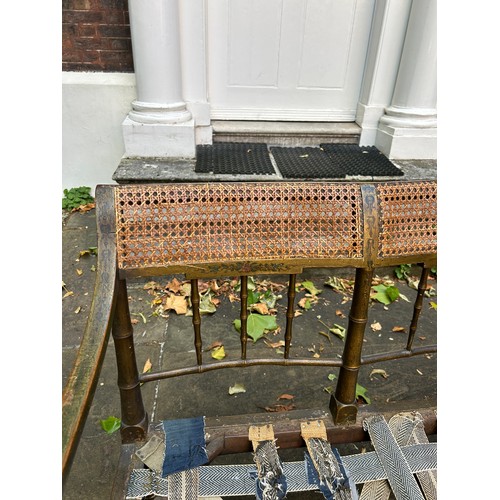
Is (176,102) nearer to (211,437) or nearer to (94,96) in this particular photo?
(94,96)

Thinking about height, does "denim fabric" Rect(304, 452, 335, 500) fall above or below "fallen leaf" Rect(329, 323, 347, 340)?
above

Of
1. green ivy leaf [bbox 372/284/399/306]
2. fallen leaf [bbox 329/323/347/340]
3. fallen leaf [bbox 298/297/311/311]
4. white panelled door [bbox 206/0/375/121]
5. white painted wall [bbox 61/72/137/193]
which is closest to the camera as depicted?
fallen leaf [bbox 329/323/347/340]

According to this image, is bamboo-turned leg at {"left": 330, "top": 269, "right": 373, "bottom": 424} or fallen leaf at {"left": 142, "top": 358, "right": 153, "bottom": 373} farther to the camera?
fallen leaf at {"left": 142, "top": 358, "right": 153, "bottom": 373}

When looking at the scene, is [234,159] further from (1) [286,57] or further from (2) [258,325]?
(2) [258,325]

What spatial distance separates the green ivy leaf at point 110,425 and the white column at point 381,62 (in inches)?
121

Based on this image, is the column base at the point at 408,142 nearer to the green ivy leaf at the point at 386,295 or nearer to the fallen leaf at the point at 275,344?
the green ivy leaf at the point at 386,295

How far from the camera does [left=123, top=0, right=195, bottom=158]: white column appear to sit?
277cm

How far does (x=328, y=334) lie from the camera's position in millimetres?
2570

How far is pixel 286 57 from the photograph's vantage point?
3422 millimetres

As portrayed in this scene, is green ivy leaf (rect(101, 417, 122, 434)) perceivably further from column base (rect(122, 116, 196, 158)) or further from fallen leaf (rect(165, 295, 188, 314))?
column base (rect(122, 116, 196, 158))

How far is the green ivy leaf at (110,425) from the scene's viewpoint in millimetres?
1881

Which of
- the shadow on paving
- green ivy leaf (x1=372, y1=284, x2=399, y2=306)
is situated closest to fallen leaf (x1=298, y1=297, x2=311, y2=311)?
the shadow on paving

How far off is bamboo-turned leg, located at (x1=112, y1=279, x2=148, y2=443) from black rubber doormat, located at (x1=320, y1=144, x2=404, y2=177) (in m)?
2.29

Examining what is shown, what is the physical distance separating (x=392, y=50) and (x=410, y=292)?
80.1 inches
